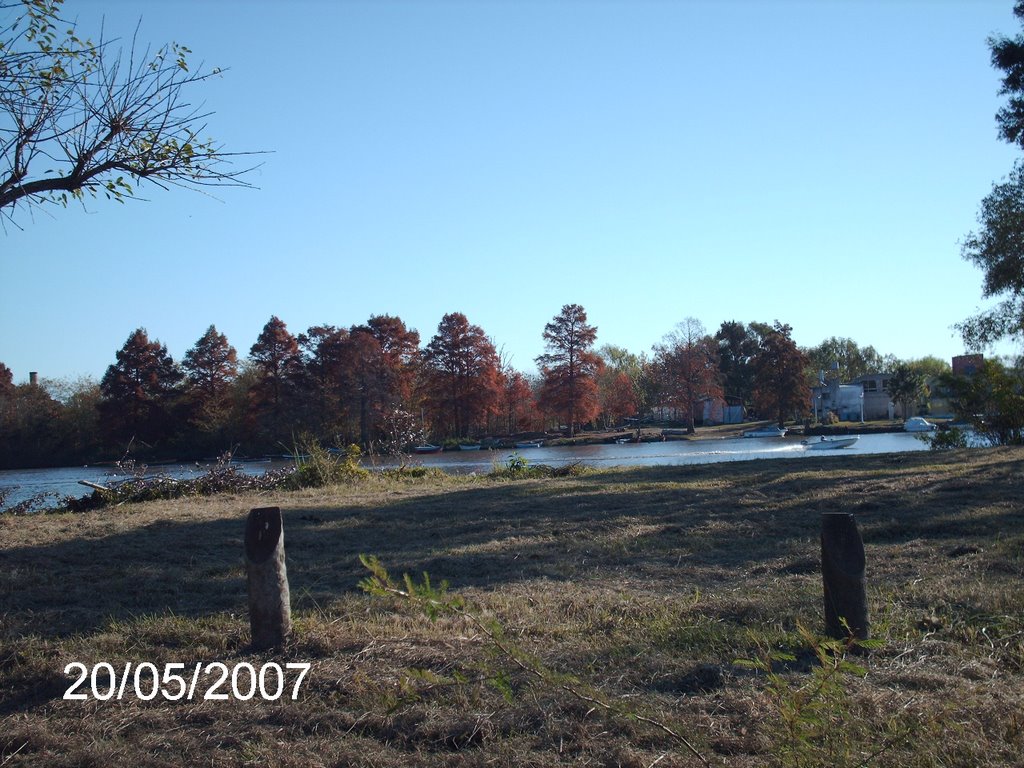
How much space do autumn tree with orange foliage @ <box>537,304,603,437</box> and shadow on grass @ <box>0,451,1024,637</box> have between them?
135ft

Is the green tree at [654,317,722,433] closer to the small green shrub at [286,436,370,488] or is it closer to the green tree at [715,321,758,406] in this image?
the green tree at [715,321,758,406]

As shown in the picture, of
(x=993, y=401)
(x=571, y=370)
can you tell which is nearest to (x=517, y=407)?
(x=571, y=370)

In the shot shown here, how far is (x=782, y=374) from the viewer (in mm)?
61094

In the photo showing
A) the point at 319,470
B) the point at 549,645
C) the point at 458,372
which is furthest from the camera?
the point at 458,372

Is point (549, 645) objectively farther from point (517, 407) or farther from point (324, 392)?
point (517, 407)

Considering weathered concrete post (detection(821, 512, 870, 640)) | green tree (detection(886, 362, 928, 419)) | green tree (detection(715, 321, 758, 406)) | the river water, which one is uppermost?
green tree (detection(715, 321, 758, 406))

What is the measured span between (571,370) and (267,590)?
168 ft

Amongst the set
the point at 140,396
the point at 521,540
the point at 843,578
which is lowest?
the point at 521,540

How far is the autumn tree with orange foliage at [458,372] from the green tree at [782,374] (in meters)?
22.0

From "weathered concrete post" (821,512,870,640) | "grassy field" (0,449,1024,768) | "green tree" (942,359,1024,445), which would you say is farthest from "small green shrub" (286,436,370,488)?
"green tree" (942,359,1024,445)

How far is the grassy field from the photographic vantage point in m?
3.12

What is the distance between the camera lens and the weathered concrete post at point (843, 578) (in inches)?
163

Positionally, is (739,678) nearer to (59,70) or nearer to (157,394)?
(59,70)

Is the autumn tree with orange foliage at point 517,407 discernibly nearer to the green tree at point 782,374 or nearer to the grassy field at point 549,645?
the green tree at point 782,374
